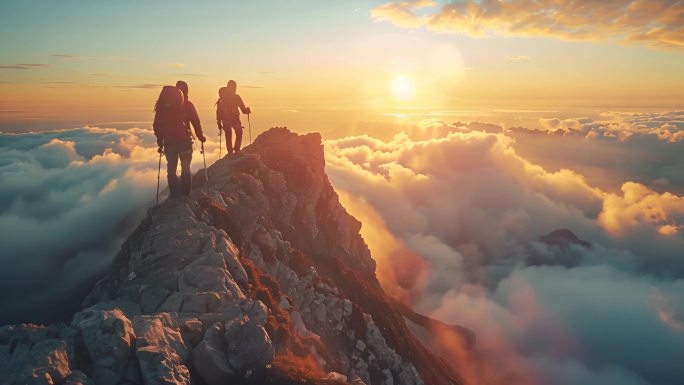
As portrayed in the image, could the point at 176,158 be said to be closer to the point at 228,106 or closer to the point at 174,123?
the point at 174,123

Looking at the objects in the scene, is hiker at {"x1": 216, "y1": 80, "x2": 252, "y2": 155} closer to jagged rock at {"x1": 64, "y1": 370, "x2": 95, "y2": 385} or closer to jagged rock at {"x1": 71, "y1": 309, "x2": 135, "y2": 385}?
jagged rock at {"x1": 71, "y1": 309, "x2": 135, "y2": 385}

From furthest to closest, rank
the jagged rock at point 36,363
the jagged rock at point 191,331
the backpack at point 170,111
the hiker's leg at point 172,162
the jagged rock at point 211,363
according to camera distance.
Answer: the hiker's leg at point 172,162
the backpack at point 170,111
the jagged rock at point 191,331
the jagged rock at point 211,363
the jagged rock at point 36,363

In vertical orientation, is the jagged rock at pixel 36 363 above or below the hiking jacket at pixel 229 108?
below

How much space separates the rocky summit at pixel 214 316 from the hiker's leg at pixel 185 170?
70 centimetres

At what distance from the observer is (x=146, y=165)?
191375 millimetres

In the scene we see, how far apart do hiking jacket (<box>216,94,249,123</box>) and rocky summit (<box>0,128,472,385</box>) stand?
634 cm

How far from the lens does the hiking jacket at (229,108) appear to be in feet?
103

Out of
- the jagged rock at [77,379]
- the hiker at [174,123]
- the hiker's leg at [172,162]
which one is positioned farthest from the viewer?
the hiker's leg at [172,162]

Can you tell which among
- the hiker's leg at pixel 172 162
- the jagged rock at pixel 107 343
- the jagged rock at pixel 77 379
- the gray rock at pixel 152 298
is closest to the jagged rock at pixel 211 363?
the jagged rock at pixel 107 343

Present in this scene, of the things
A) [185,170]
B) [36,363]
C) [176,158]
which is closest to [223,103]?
[185,170]

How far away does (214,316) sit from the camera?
14719 mm

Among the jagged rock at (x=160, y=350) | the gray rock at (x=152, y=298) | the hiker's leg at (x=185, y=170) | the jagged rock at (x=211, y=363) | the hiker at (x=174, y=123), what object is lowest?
the gray rock at (x=152, y=298)

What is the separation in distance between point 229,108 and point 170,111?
12052mm

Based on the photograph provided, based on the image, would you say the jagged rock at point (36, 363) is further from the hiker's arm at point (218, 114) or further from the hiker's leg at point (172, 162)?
the hiker's arm at point (218, 114)
